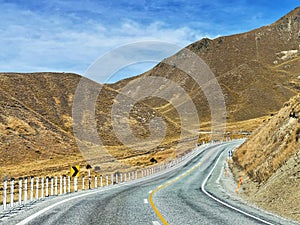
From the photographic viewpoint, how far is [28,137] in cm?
8519

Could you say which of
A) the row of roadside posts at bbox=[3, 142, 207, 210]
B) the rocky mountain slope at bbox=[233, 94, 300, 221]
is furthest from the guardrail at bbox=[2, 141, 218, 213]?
the rocky mountain slope at bbox=[233, 94, 300, 221]

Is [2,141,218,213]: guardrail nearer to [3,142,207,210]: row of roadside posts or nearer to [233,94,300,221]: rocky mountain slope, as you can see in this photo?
[3,142,207,210]: row of roadside posts

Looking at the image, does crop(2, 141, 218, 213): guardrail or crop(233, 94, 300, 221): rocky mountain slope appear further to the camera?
crop(233, 94, 300, 221): rocky mountain slope

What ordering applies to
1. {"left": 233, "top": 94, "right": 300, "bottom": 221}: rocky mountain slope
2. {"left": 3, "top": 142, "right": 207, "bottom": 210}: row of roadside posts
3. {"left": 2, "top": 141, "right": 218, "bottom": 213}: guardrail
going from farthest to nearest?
1. {"left": 233, "top": 94, "right": 300, "bottom": 221}: rocky mountain slope
2. {"left": 3, "top": 142, "right": 207, "bottom": 210}: row of roadside posts
3. {"left": 2, "top": 141, "right": 218, "bottom": 213}: guardrail

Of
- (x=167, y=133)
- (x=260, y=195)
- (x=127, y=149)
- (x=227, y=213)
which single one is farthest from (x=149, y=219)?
(x=167, y=133)

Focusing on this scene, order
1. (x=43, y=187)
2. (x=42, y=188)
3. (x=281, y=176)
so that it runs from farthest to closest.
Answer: (x=43, y=187), (x=42, y=188), (x=281, y=176)

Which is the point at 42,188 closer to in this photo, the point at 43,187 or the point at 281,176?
the point at 43,187

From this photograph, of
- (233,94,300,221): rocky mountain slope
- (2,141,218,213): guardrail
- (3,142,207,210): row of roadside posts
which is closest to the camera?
(2,141,218,213): guardrail

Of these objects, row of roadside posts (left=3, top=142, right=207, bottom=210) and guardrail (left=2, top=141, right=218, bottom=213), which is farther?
row of roadside posts (left=3, top=142, right=207, bottom=210)

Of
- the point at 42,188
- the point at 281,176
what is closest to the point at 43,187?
the point at 42,188

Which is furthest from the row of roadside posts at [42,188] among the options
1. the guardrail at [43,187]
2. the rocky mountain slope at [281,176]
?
the rocky mountain slope at [281,176]

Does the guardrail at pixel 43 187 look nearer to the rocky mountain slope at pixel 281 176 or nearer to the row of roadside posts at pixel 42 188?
the row of roadside posts at pixel 42 188

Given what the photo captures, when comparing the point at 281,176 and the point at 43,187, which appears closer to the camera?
the point at 281,176

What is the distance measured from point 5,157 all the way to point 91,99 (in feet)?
156
